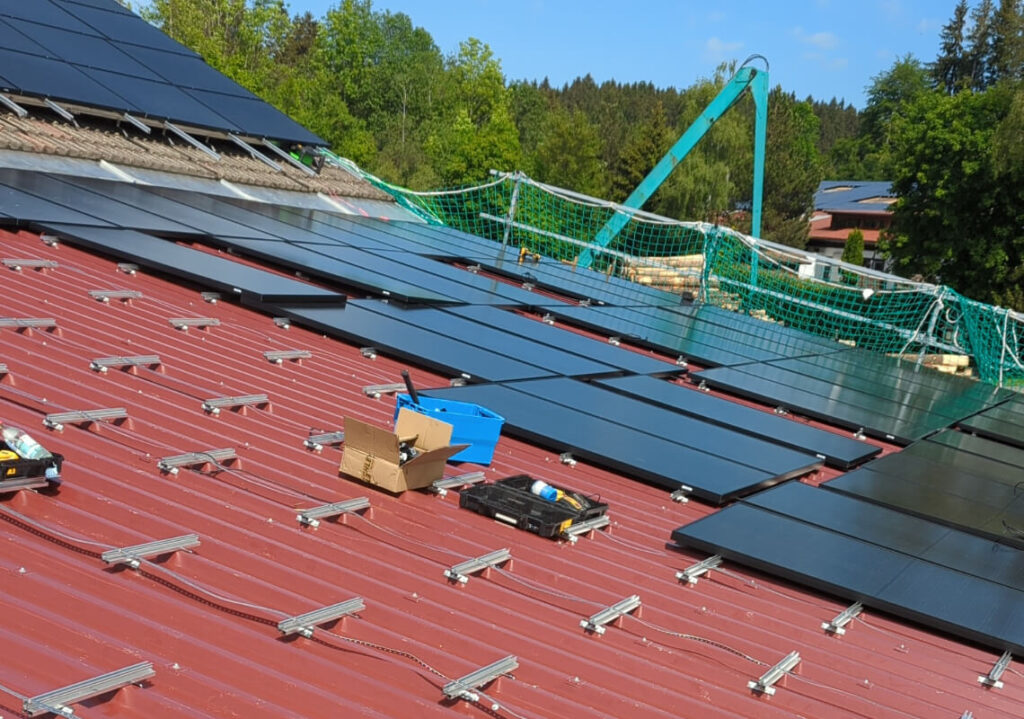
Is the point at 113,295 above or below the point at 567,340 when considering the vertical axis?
below

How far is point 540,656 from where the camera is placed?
4.84 m

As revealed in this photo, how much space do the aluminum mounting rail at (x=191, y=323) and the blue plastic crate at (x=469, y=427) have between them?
242 centimetres

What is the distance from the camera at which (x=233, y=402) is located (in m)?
7.25

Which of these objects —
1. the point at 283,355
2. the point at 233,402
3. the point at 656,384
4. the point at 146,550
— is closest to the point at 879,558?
the point at 656,384

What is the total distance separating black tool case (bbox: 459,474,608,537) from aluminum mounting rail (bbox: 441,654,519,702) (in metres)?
1.94

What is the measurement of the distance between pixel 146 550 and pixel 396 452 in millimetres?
1995

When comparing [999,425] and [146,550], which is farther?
[999,425]

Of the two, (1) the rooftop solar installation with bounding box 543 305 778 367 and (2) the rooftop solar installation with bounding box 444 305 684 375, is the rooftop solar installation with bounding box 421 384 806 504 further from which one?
(1) the rooftop solar installation with bounding box 543 305 778 367

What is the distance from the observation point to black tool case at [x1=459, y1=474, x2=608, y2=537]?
21.5ft

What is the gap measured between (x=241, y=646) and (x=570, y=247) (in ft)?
98.3

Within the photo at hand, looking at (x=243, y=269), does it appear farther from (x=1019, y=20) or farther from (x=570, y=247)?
(x=1019, y=20)

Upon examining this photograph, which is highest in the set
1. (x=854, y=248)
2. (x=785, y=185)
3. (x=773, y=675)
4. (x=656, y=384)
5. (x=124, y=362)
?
(x=785, y=185)

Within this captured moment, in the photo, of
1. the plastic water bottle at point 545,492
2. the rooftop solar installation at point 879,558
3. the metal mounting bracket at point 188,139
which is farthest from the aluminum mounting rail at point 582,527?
the metal mounting bracket at point 188,139

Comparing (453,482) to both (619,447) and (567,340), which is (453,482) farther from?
(567,340)
